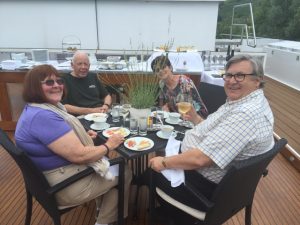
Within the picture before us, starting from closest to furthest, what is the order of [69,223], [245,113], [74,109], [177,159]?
[245,113], [177,159], [69,223], [74,109]

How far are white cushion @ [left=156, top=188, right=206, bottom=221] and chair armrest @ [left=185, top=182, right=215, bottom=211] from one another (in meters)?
0.09

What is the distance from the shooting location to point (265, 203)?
219cm

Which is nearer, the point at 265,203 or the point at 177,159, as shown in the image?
the point at 177,159

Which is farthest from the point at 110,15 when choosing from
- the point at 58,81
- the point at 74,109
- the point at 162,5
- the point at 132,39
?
the point at 58,81

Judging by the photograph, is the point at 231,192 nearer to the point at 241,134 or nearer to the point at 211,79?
the point at 241,134

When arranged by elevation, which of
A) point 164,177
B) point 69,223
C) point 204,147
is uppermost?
point 204,147

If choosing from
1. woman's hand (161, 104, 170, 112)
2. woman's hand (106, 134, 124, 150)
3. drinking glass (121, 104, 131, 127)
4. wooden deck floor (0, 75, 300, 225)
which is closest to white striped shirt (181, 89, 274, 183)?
woman's hand (106, 134, 124, 150)

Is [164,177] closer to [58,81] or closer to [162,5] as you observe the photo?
[58,81]

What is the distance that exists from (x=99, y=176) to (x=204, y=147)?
685 millimetres

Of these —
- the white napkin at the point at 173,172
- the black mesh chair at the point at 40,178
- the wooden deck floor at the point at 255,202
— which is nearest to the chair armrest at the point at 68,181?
the black mesh chair at the point at 40,178

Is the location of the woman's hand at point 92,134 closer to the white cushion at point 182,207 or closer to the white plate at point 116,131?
the white plate at point 116,131

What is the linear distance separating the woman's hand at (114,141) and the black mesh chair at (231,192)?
427 mm

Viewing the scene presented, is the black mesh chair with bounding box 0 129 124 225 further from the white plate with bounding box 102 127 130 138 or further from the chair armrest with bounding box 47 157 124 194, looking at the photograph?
the white plate with bounding box 102 127 130 138

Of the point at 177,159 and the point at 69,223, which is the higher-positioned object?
the point at 177,159
